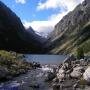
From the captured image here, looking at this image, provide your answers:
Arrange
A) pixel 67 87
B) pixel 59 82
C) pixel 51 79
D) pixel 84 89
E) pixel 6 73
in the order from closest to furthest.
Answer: pixel 84 89, pixel 67 87, pixel 59 82, pixel 51 79, pixel 6 73

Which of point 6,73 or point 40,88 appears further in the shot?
point 6,73

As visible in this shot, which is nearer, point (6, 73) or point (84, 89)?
point (84, 89)

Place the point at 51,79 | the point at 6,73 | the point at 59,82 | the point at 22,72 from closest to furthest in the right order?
1. the point at 59,82
2. the point at 51,79
3. the point at 6,73
4. the point at 22,72

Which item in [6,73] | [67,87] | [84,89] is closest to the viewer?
[84,89]

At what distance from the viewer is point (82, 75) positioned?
59.5 meters

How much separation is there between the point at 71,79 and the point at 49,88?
8.79m

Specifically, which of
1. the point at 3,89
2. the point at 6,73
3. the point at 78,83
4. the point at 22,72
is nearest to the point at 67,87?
the point at 78,83

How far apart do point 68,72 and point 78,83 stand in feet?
33.7

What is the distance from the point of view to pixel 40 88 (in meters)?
53.5

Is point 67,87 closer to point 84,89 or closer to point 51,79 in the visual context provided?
point 84,89

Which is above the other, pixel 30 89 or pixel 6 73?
pixel 6 73

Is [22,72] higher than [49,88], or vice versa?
[22,72]

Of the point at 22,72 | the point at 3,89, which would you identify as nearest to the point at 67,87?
the point at 3,89

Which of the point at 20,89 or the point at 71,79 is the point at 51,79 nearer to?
the point at 71,79
